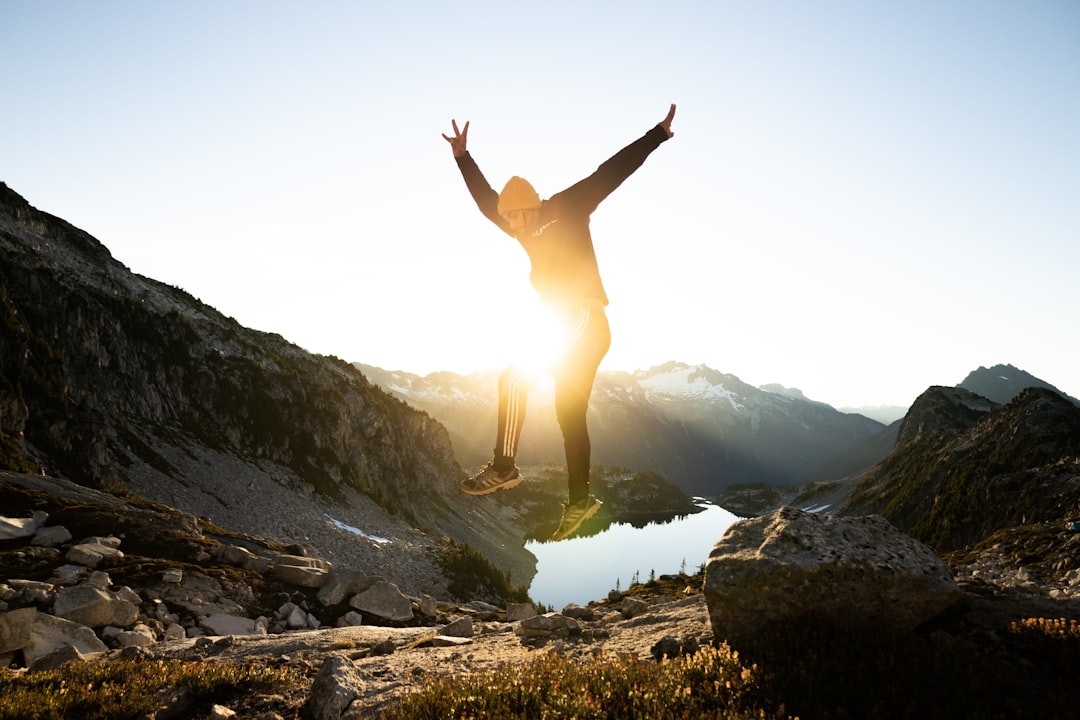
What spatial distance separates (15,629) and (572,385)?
44.8 feet

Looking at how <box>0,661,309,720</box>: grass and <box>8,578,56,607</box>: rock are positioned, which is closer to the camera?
<box>0,661,309,720</box>: grass

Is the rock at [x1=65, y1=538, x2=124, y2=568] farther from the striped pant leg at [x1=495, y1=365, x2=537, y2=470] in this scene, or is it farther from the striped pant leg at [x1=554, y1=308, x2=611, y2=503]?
the striped pant leg at [x1=554, y1=308, x2=611, y2=503]

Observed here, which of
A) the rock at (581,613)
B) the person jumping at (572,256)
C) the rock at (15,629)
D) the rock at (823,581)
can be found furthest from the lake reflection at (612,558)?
the person jumping at (572,256)

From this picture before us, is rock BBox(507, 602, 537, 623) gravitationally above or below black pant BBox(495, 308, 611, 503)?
below

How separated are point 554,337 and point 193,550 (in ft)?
70.9

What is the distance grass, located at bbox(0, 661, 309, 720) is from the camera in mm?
6348

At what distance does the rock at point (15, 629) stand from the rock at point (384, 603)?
1047cm

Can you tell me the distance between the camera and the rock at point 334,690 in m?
7.00

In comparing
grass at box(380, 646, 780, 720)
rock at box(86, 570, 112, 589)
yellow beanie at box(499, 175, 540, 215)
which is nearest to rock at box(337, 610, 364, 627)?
rock at box(86, 570, 112, 589)

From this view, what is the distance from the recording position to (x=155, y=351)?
58188 mm

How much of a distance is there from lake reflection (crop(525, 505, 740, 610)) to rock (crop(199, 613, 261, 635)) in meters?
59.0

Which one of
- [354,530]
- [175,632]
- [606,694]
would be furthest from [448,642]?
[354,530]

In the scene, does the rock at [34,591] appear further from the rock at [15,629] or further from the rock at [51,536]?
the rock at [51,536]

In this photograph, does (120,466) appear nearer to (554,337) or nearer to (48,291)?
(48,291)
